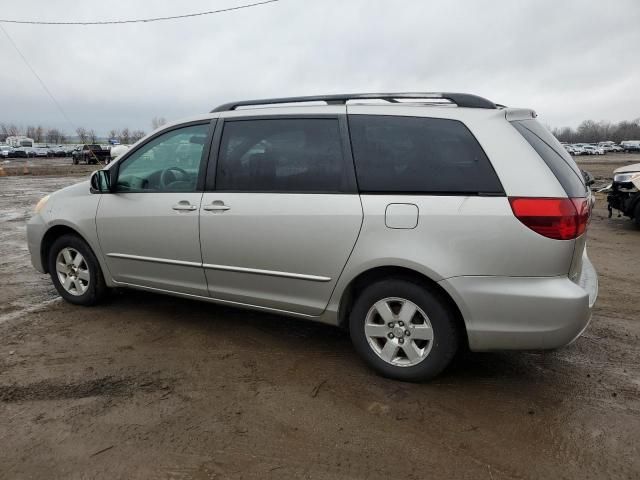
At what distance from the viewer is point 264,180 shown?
3.63 meters

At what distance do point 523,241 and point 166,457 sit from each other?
2.23 metres

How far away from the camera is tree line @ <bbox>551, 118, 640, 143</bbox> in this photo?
11625cm

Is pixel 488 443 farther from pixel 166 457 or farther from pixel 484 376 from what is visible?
pixel 166 457

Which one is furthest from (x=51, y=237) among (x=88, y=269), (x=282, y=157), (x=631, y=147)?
(x=631, y=147)

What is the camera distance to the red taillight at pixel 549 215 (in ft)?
9.18

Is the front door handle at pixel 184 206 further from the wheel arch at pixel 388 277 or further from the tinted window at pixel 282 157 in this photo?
the wheel arch at pixel 388 277

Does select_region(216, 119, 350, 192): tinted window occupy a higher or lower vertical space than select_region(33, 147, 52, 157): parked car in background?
lower

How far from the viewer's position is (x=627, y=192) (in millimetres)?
9258

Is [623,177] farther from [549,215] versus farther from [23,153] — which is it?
[23,153]

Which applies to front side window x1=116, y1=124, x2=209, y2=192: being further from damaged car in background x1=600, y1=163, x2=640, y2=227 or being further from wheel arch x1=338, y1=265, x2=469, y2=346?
damaged car in background x1=600, y1=163, x2=640, y2=227

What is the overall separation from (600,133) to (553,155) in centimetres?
14288

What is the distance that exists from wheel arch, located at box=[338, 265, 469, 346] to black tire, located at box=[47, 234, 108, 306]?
2446 mm

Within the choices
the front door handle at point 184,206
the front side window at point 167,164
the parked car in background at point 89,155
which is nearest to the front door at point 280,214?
the front door handle at point 184,206

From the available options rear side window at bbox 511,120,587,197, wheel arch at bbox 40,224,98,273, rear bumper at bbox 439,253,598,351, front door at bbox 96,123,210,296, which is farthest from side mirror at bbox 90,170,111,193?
rear side window at bbox 511,120,587,197
